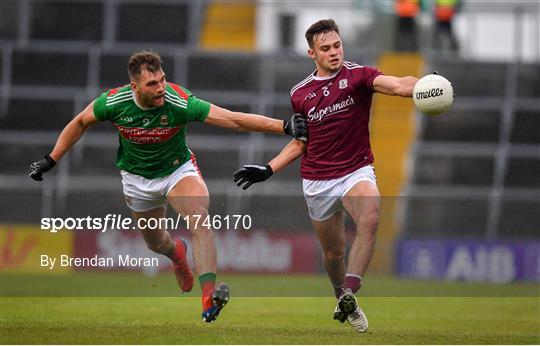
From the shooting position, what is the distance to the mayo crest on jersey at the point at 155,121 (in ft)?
35.8

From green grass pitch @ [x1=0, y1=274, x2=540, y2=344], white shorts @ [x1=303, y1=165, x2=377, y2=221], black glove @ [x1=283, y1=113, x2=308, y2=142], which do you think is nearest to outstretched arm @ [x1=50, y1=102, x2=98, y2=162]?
green grass pitch @ [x1=0, y1=274, x2=540, y2=344]

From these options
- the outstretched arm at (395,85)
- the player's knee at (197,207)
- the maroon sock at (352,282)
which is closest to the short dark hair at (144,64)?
the player's knee at (197,207)

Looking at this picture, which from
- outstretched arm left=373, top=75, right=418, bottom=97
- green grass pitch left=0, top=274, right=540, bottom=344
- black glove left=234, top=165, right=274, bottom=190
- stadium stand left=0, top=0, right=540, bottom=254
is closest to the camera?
green grass pitch left=0, top=274, right=540, bottom=344

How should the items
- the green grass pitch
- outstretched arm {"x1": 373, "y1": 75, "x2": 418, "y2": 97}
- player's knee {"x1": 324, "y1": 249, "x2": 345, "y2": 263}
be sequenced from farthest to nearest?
player's knee {"x1": 324, "y1": 249, "x2": 345, "y2": 263} → outstretched arm {"x1": 373, "y1": 75, "x2": 418, "y2": 97} → the green grass pitch

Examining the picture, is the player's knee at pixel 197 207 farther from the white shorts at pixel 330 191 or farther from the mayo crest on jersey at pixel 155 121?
the white shorts at pixel 330 191

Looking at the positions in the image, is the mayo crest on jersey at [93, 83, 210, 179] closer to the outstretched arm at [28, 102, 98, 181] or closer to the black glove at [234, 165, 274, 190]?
the outstretched arm at [28, 102, 98, 181]

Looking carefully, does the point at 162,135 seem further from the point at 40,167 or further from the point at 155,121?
the point at 40,167

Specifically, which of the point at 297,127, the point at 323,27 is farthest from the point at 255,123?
the point at 323,27

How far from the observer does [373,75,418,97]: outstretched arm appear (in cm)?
1054

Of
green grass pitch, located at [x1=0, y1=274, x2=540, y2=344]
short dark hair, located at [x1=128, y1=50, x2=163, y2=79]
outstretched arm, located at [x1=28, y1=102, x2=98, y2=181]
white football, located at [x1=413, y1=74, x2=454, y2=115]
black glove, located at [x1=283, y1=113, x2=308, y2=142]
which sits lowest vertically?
green grass pitch, located at [x1=0, y1=274, x2=540, y2=344]

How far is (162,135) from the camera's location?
36.3ft

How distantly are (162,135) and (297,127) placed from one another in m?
1.28

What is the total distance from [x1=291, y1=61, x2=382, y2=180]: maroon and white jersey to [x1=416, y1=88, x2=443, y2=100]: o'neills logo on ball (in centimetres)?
68

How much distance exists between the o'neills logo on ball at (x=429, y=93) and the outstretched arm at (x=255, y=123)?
1.19 m
